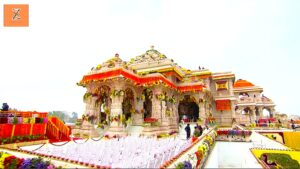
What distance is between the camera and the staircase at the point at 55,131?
14.4 metres

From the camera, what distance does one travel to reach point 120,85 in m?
15.8

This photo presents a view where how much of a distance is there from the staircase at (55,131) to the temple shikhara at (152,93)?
8.87 feet

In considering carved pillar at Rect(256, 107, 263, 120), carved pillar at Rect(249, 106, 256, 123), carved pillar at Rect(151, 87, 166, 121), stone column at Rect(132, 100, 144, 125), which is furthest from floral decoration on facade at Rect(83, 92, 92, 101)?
carved pillar at Rect(256, 107, 263, 120)

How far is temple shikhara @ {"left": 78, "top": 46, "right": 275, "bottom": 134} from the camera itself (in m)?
15.9

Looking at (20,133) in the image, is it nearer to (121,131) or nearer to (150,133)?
(121,131)

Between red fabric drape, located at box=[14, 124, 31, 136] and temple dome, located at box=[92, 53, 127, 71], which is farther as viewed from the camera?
temple dome, located at box=[92, 53, 127, 71]

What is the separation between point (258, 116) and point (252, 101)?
358 centimetres

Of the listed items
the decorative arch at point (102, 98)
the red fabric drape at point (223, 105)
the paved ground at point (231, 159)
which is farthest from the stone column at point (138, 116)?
the red fabric drape at point (223, 105)

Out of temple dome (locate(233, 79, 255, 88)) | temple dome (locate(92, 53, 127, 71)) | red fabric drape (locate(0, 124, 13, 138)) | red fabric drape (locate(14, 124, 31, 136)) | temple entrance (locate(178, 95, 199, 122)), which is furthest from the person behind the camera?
temple dome (locate(233, 79, 255, 88))

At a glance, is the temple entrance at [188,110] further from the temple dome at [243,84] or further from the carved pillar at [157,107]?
the temple dome at [243,84]

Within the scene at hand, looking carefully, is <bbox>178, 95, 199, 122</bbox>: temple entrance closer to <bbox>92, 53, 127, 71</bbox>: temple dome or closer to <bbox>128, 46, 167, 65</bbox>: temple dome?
<bbox>128, 46, 167, 65</bbox>: temple dome

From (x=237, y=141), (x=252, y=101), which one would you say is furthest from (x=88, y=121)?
(x=252, y=101)

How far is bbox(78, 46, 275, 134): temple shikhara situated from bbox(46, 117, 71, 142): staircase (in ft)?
8.87

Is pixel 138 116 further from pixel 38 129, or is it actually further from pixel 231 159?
pixel 231 159
